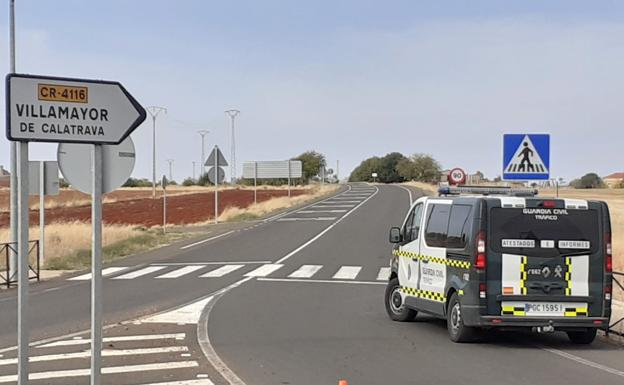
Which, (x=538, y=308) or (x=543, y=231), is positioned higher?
(x=543, y=231)

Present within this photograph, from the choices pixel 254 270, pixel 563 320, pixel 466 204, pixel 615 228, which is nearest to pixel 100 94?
pixel 466 204

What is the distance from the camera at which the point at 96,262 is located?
6.26 metres

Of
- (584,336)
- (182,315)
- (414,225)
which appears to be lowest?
(182,315)

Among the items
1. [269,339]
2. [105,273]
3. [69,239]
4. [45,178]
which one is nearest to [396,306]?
[269,339]

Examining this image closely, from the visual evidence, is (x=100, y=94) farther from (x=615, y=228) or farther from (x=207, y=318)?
(x=615, y=228)

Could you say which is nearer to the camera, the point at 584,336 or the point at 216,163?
the point at 584,336

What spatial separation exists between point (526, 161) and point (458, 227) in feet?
15.5

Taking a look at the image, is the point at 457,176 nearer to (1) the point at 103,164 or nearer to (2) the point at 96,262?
(1) the point at 103,164

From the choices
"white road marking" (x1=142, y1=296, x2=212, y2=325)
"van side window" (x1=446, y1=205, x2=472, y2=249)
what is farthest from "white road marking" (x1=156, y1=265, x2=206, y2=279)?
"van side window" (x1=446, y1=205, x2=472, y2=249)

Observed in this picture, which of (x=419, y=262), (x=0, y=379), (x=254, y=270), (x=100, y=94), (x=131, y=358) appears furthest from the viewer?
(x=254, y=270)

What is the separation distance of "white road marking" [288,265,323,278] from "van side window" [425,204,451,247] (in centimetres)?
944

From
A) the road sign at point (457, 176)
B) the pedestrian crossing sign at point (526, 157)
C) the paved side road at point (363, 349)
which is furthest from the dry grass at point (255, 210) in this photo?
the pedestrian crossing sign at point (526, 157)

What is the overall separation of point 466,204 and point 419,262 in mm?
1770

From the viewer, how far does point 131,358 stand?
1006cm
